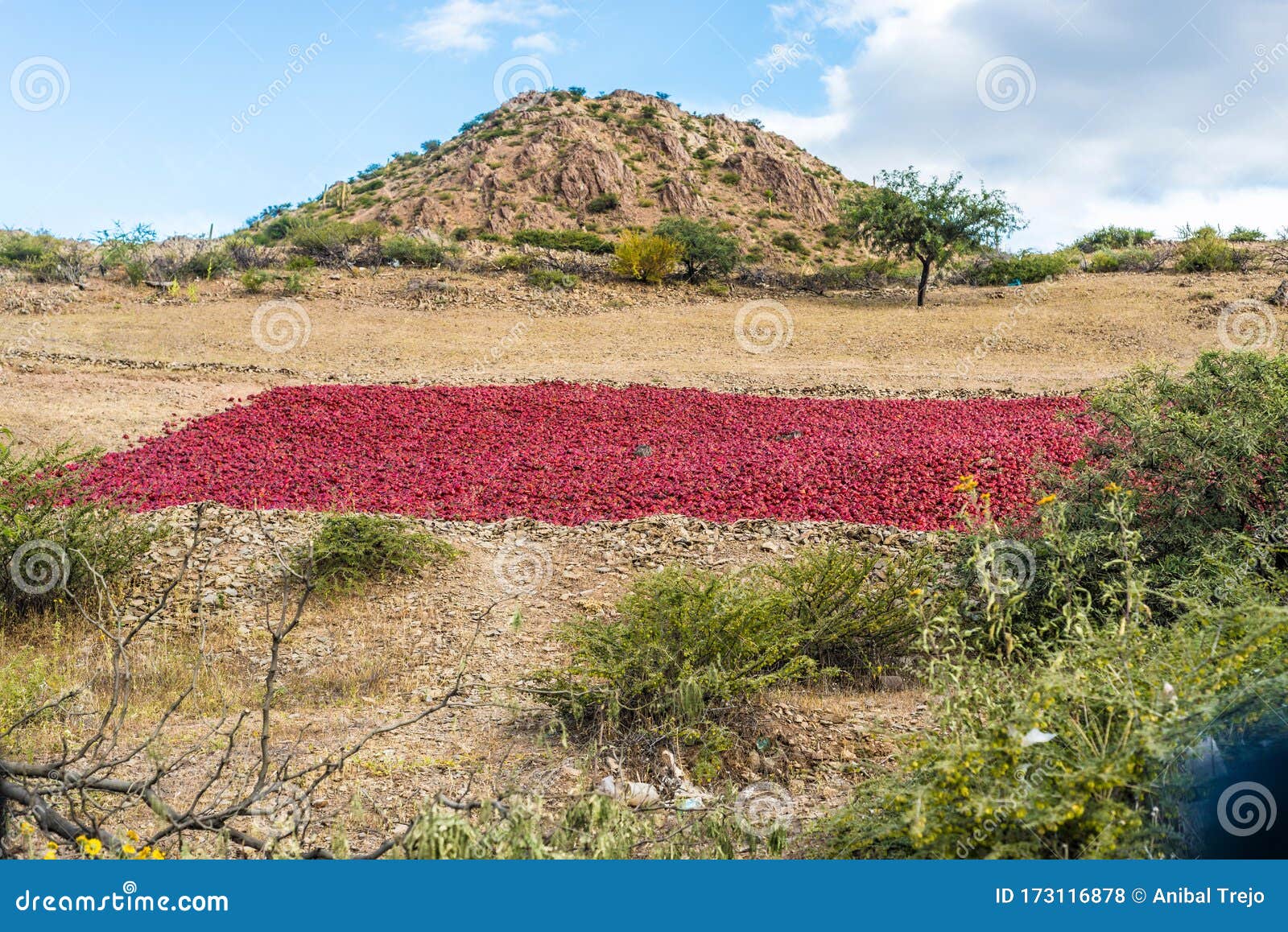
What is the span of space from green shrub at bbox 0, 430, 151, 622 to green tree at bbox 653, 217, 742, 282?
2453cm

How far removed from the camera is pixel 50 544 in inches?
284

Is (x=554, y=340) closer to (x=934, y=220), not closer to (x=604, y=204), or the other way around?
(x=934, y=220)

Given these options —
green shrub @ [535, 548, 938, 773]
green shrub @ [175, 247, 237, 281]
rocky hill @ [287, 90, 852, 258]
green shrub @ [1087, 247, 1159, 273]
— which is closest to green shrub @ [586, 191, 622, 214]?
rocky hill @ [287, 90, 852, 258]

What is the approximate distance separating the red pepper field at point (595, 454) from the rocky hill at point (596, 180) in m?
29.1

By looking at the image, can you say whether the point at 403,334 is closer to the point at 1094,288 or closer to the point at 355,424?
the point at 355,424

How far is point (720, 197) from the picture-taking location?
2127 inches

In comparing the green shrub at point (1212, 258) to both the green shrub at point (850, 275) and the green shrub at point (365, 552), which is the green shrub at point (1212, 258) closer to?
the green shrub at point (850, 275)

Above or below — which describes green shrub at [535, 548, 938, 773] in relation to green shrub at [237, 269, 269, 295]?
below

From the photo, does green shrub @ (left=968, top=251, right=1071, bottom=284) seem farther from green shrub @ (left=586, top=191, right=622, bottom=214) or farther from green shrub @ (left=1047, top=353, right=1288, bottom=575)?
green shrub @ (left=1047, top=353, right=1288, bottom=575)

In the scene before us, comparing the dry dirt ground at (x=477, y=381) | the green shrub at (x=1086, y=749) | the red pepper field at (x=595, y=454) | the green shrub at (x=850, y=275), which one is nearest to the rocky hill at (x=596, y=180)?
the green shrub at (x=850, y=275)

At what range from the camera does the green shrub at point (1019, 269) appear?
102 feet

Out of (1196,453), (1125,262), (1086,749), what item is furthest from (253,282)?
(1125,262)

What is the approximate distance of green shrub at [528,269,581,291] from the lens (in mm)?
28469

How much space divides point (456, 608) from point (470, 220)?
1686 inches
